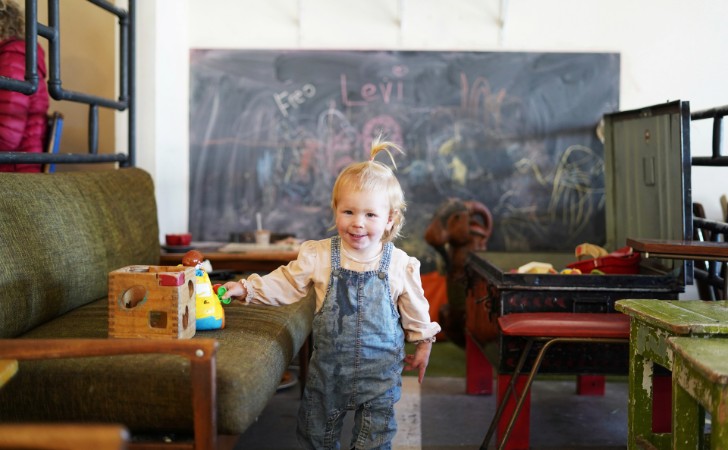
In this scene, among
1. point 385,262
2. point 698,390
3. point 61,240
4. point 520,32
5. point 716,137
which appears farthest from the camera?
point 520,32

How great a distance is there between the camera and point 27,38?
347cm

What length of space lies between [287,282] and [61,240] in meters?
0.87

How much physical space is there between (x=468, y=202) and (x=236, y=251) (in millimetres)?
1685

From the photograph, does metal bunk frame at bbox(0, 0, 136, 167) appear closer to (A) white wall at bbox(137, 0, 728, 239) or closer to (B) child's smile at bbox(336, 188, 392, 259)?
(A) white wall at bbox(137, 0, 728, 239)

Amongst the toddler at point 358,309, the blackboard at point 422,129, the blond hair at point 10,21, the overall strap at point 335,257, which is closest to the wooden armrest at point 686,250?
the toddler at point 358,309

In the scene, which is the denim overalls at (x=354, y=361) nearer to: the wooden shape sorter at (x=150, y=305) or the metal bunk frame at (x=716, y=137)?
the wooden shape sorter at (x=150, y=305)

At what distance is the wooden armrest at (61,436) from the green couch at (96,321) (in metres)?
0.71

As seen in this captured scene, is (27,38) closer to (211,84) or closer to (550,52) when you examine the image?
(211,84)

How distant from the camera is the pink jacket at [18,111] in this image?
4.16 metres

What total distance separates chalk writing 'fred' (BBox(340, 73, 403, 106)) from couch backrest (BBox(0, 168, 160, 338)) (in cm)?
212

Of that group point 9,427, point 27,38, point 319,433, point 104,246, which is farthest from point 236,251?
point 9,427

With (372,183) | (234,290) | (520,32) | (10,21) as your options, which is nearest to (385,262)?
(372,183)

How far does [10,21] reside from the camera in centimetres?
445

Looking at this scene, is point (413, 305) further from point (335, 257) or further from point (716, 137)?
point (716, 137)
